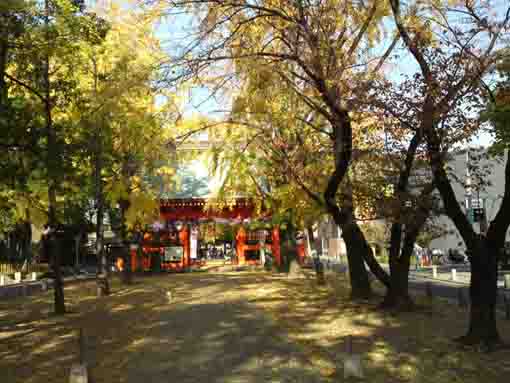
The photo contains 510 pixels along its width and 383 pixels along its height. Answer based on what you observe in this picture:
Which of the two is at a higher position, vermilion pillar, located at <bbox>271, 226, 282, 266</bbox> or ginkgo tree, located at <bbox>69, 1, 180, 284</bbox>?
ginkgo tree, located at <bbox>69, 1, 180, 284</bbox>

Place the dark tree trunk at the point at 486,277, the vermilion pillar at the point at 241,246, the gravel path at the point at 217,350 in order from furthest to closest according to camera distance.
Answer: the vermilion pillar at the point at 241,246
the dark tree trunk at the point at 486,277
the gravel path at the point at 217,350

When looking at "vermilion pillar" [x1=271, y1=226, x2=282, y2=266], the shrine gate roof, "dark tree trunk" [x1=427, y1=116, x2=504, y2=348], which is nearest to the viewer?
"dark tree trunk" [x1=427, y1=116, x2=504, y2=348]

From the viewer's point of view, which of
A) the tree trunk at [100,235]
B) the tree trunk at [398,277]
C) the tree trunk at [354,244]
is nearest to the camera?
the tree trunk at [398,277]

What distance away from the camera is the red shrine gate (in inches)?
1625

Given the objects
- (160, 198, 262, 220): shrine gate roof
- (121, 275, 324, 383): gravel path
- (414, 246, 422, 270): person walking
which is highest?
(160, 198, 262, 220): shrine gate roof

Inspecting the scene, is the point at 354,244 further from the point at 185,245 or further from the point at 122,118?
the point at 185,245

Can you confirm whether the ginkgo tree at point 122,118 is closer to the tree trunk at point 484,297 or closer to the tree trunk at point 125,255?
the tree trunk at point 125,255

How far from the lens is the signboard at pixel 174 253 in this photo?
138 feet

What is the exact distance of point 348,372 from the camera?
364 inches

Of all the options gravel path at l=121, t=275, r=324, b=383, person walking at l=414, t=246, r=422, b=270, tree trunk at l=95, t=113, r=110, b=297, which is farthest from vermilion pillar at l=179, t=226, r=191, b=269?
gravel path at l=121, t=275, r=324, b=383

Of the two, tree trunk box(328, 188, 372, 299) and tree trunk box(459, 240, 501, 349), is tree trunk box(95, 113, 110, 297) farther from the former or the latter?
tree trunk box(459, 240, 501, 349)

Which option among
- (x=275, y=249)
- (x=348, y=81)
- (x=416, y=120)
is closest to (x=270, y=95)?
(x=348, y=81)

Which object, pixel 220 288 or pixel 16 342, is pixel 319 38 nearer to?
pixel 16 342

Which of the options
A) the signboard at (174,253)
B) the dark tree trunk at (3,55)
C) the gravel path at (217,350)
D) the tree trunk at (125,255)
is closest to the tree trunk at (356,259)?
the gravel path at (217,350)
